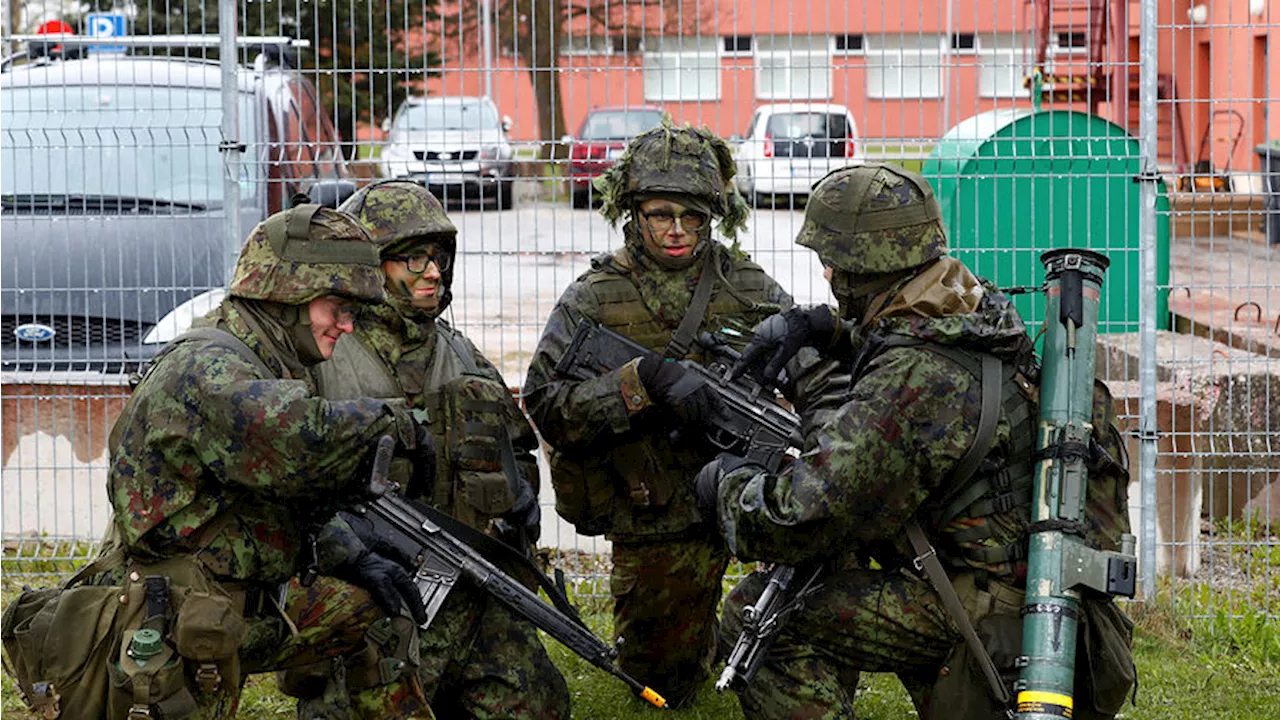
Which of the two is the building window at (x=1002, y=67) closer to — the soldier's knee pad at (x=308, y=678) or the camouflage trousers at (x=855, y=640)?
the camouflage trousers at (x=855, y=640)

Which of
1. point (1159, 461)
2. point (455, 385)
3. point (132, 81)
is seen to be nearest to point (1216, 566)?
point (1159, 461)

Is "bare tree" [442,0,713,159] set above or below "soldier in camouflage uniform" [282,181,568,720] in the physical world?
above

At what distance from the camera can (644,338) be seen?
5.67 meters

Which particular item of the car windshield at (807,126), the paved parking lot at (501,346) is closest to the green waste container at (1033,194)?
the car windshield at (807,126)

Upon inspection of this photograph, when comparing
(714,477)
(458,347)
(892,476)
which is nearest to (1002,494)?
(892,476)

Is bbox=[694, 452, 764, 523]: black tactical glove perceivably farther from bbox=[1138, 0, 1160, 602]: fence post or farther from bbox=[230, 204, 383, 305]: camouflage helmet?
bbox=[1138, 0, 1160, 602]: fence post

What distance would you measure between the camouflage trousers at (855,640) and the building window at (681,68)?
9.41 ft

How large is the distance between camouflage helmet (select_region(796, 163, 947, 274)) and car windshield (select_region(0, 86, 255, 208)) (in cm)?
325

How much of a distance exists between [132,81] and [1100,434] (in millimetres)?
4493

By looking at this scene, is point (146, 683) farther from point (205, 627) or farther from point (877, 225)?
point (877, 225)

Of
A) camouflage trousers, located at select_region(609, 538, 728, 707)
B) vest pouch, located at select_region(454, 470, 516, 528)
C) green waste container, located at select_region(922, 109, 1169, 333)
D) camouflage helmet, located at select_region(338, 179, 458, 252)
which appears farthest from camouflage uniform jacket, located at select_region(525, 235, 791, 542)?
green waste container, located at select_region(922, 109, 1169, 333)

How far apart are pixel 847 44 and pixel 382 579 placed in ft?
11.2

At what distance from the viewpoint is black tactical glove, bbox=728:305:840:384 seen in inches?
196

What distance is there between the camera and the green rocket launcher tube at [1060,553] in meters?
4.31
